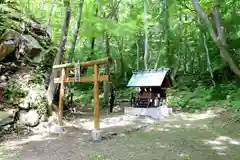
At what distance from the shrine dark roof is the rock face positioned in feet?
14.8

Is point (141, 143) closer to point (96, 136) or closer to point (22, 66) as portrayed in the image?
point (96, 136)

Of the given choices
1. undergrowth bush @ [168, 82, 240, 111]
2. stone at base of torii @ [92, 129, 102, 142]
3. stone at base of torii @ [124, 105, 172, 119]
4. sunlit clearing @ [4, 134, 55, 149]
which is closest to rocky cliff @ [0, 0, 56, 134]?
sunlit clearing @ [4, 134, 55, 149]

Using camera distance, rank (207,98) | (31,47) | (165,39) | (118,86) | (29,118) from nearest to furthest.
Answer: (29,118), (31,47), (207,98), (165,39), (118,86)

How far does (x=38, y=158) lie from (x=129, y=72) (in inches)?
602

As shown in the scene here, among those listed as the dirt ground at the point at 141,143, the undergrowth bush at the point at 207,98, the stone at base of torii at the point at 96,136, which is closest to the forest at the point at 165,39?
the undergrowth bush at the point at 207,98

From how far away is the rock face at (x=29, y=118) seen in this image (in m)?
9.38

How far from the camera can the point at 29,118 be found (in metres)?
9.48

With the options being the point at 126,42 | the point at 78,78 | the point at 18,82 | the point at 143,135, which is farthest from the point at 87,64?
the point at 126,42

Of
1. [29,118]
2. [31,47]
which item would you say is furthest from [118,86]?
[29,118]

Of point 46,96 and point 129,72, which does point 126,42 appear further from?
point 46,96

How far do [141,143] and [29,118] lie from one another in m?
4.20

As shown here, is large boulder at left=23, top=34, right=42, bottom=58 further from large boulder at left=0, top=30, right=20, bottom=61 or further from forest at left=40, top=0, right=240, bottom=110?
forest at left=40, top=0, right=240, bottom=110

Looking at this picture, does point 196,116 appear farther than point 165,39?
No

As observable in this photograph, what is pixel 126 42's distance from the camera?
2155cm
